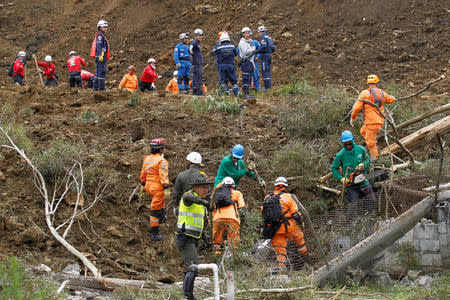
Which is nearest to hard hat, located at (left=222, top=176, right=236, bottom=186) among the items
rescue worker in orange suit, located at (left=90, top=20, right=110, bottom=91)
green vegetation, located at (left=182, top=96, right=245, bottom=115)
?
green vegetation, located at (left=182, top=96, right=245, bottom=115)

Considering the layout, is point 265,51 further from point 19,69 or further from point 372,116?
point 19,69

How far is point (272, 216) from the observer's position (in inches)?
341

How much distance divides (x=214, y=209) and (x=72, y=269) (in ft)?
6.94

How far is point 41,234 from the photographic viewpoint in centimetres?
891

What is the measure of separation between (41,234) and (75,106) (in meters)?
5.48

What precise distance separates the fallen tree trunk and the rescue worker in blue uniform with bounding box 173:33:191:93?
8.71 meters

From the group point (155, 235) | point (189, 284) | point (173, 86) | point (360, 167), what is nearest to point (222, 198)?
point (155, 235)

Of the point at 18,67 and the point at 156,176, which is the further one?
the point at 18,67

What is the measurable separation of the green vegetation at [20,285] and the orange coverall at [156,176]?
319 centimetres

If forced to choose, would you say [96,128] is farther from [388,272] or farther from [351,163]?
[388,272]

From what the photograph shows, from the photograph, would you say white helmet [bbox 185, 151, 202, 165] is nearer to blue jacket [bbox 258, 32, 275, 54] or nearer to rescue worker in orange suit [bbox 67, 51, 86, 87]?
blue jacket [bbox 258, 32, 275, 54]

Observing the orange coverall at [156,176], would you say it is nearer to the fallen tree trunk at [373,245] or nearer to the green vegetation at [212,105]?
the fallen tree trunk at [373,245]

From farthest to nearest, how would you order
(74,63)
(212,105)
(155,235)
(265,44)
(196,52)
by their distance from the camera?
(74,63) → (265,44) → (196,52) → (212,105) → (155,235)

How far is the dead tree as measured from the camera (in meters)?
8.50
